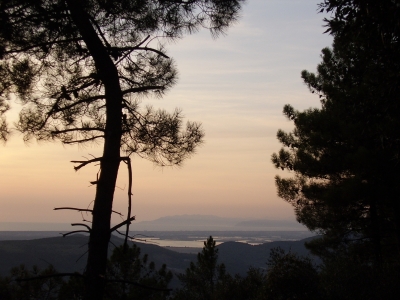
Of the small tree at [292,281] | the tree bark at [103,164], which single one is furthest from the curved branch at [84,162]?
the small tree at [292,281]

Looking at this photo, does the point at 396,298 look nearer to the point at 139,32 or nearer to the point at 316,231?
the point at 316,231

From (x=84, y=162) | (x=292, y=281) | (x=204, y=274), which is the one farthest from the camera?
(x=204, y=274)

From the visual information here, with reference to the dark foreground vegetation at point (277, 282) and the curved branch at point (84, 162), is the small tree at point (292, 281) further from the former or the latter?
the curved branch at point (84, 162)

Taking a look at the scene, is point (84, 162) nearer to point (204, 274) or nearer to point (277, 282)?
point (277, 282)

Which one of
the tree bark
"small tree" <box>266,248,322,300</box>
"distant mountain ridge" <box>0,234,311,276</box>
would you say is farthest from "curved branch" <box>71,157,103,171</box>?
"distant mountain ridge" <box>0,234,311,276</box>

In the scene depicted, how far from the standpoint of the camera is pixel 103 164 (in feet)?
15.3

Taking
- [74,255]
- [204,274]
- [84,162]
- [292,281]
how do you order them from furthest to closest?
[74,255]
[204,274]
[292,281]
[84,162]

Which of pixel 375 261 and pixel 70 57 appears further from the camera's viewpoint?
pixel 375 261

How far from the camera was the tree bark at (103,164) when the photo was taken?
4.39 metres

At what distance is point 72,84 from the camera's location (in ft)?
18.7

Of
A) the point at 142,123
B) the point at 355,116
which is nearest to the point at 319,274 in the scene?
the point at 355,116

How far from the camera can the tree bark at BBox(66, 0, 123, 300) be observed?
439 cm

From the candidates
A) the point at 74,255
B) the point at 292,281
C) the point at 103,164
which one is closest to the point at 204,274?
the point at 292,281

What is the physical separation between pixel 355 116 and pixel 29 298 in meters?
9.14
